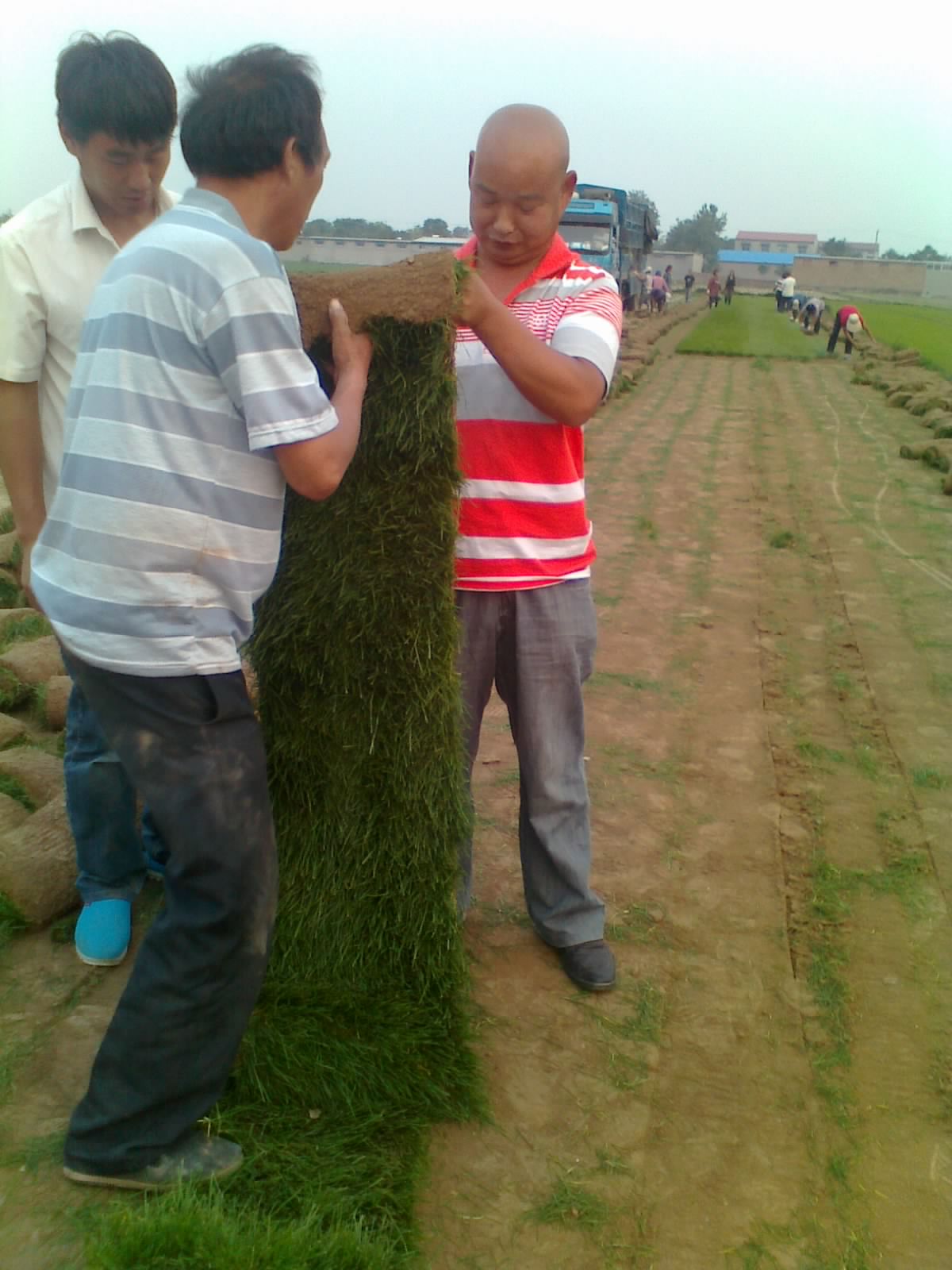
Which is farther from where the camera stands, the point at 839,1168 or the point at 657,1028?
the point at 657,1028

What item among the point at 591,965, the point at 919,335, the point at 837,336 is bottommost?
the point at 919,335

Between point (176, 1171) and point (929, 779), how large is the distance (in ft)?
10.4

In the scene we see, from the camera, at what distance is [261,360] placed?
1738mm

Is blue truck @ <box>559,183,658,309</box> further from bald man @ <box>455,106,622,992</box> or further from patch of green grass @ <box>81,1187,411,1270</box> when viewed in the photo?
patch of green grass @ <box>81,1187,411,1270</box>

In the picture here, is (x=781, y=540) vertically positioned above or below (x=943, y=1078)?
below

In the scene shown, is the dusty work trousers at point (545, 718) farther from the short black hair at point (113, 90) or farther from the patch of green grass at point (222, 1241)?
the short black hair at point (113, 90)

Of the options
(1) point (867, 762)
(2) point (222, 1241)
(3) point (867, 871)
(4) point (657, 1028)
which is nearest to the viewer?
(2) point (222, 1241)

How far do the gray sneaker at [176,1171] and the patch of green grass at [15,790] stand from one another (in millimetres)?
1756

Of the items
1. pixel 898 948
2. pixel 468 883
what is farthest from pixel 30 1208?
pixel 898 948

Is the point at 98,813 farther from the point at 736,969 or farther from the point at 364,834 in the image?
the point at 736,969

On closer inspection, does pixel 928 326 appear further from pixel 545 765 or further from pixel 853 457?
pixel 545 765

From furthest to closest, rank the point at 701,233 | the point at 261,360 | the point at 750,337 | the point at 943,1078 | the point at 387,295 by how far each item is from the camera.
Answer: the point at 701,233
the point at 750,337
the point at 943,1078
the point at 387,295
the point at 261,360

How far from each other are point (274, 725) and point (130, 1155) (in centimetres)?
89

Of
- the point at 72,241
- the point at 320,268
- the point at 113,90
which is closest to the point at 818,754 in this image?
the point at 72,241
